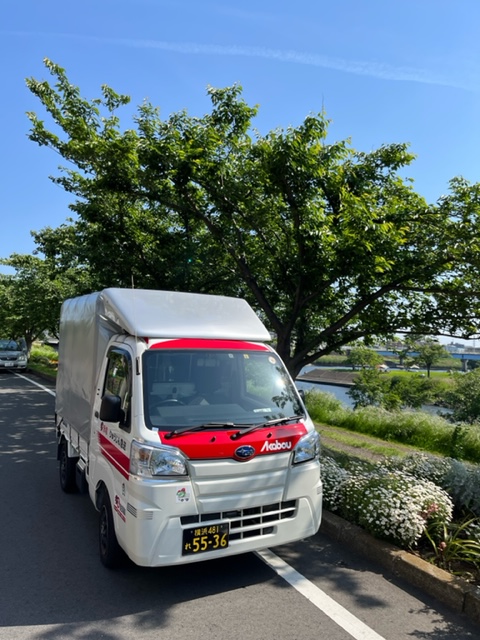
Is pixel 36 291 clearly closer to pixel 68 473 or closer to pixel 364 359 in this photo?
pixel 364 359

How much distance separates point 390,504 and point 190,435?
207 cm

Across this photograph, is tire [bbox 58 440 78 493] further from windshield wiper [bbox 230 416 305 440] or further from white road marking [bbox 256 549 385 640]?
windshield wiper [bbox 230 416 305 440]

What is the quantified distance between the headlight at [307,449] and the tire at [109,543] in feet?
5.40

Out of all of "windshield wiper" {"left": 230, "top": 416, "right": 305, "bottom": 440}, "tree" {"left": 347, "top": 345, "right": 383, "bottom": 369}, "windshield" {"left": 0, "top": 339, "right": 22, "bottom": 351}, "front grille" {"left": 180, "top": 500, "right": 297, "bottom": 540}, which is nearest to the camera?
"front grille" {"left": 180, "top": 500, "right": 297, "bottom": 540}

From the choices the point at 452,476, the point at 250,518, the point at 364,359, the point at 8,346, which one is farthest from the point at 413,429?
the point at 8,346

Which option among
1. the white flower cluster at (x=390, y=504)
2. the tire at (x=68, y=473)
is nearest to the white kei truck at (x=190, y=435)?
the white flower cluster at (x=390, y=504)

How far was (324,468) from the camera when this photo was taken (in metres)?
5.58

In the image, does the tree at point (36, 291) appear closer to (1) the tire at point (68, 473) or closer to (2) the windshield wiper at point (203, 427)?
(1) the tire at point (68, 473)

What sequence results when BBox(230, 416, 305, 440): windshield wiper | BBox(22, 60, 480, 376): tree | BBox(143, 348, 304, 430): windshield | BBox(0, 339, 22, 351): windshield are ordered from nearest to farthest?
BBox(230, 416, 305, 440): windshield wiper
BBox(143, 348, 304, 430): windshield
BBox(22, 60, 480, 376): tree
BBox(0, 339, 22, 351): windshield

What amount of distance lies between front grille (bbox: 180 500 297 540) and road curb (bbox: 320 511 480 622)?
97 centimetres

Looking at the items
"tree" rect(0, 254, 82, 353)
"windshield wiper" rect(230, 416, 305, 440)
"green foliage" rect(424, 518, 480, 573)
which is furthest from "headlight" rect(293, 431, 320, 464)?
"tree" rect(0, 254, 82, 353)

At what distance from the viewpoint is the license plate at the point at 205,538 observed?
344 cm

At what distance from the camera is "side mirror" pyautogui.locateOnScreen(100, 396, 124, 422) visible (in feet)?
12.3

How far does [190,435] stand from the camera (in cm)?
360
